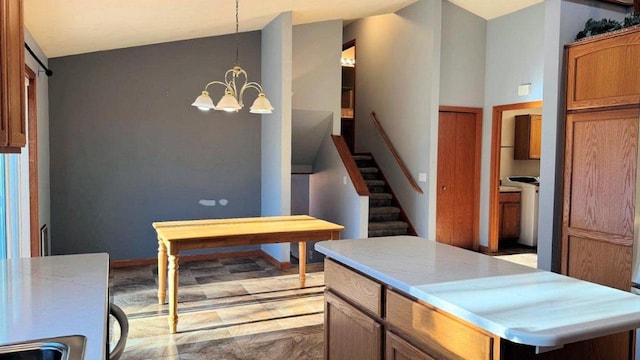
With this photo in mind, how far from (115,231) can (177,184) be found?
0.91m

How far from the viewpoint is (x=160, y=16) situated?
4.25 metres

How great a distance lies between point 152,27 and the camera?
15.1ft

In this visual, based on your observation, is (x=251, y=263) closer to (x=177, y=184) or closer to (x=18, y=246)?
(x=177, y=184)

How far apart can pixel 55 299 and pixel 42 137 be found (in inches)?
147

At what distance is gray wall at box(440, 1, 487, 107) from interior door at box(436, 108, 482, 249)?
0.64 feet

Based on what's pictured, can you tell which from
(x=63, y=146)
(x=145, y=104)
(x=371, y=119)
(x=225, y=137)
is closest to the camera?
(x=63, y=146)

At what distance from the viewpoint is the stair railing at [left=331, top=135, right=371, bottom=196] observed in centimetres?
564

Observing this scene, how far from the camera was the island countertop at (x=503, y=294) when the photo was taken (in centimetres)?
127

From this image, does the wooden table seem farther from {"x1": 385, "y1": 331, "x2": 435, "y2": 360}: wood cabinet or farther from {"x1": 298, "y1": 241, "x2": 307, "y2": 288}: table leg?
{"x1": 385, "y1": 331, "x2": 435, "y2": 360}: wood cabinet

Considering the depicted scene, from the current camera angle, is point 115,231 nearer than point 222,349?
No

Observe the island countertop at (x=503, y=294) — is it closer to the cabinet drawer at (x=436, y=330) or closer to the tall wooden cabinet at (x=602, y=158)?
the cabinet drawer at (x=436, y=330)

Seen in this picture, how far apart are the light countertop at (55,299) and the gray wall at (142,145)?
3440mm

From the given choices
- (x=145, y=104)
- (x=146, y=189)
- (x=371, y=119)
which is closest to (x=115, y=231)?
(x=146, y=189)

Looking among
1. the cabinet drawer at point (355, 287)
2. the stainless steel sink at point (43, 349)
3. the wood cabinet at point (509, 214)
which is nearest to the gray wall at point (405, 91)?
the wood cabinet at point (509, 214)
